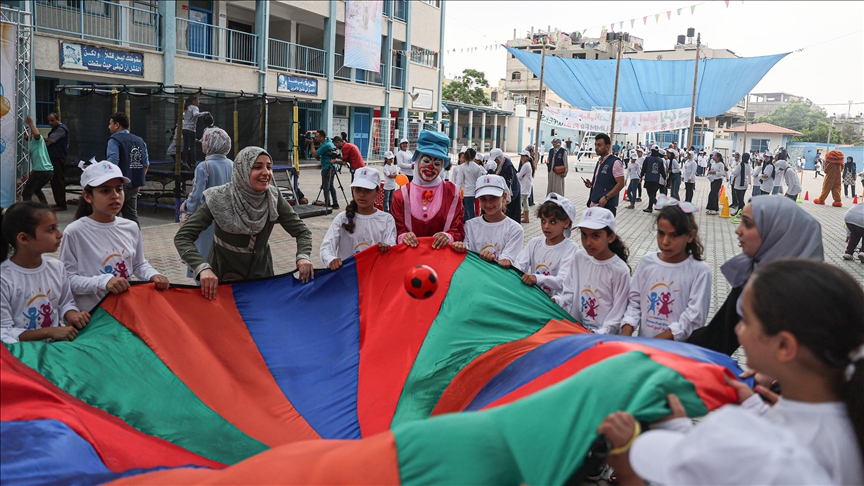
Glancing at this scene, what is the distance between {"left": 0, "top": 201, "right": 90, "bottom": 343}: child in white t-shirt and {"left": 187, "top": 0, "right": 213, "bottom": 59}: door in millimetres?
19067

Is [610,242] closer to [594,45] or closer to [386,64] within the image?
[386,64]

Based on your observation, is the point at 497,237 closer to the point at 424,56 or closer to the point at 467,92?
the point at 424,56

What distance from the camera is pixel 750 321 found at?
2.00 meters

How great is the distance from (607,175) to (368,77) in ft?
Answer: 78.0

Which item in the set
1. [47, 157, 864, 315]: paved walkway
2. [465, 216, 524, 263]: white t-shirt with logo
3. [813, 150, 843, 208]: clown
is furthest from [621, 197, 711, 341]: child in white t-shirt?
[813, 150, 843, 208]: clown

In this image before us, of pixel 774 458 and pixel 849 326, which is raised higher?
pixel 849 326

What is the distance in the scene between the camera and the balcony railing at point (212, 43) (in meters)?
21.8

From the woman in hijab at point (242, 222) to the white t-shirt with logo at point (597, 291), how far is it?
1.82 m

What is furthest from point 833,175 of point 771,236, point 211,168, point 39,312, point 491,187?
point 39,312

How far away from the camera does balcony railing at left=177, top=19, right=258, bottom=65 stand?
71.6 feet

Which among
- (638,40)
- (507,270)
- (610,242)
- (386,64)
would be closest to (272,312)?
(507,270)

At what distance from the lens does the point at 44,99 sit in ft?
61.3

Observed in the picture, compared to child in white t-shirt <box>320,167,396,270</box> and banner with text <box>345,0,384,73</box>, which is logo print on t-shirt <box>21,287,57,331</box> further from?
banner with text <box>345,0,384,73</box>

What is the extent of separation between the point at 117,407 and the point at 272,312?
1.28 metres
